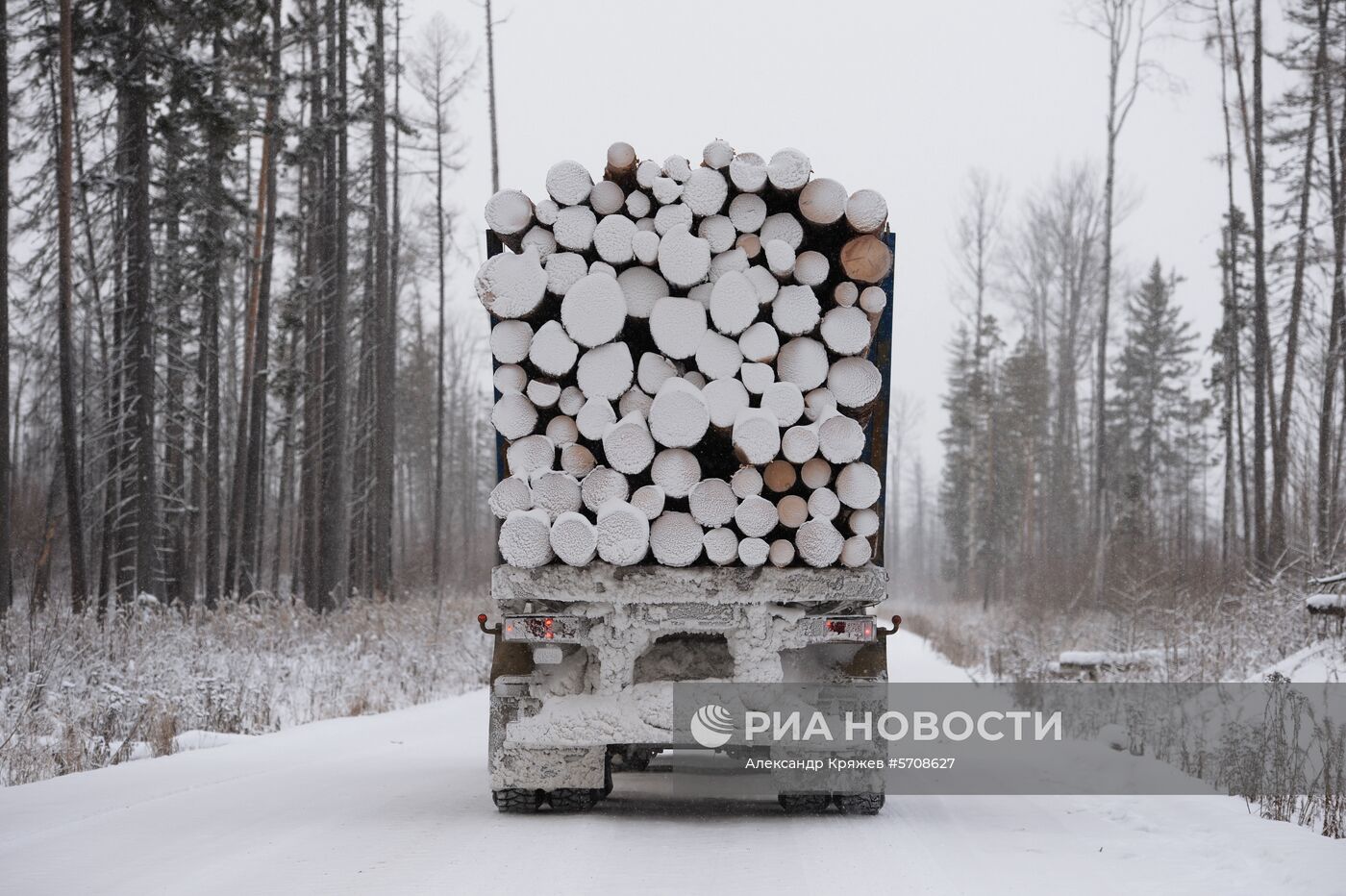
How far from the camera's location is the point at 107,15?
15.5 meters

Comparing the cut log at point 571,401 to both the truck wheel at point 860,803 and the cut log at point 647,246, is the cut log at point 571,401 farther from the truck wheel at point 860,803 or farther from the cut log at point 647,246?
the truck wheel at point 860,803

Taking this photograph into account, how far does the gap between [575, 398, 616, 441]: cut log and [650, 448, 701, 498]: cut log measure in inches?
14.7

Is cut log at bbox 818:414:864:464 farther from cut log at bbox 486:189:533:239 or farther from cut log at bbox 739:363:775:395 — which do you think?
cut log at bbox 486:189:533:239

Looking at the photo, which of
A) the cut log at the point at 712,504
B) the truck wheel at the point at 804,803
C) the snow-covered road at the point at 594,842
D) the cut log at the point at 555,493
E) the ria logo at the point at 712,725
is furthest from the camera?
the truck wheel at the point at 804,803

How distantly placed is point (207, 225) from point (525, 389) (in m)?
17.9

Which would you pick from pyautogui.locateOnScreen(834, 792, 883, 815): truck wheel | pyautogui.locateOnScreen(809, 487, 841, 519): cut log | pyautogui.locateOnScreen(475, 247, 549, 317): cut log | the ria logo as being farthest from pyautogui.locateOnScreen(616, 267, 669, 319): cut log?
pyautogui.locateOnScreen(834, 792, 883, 815): truck wheel

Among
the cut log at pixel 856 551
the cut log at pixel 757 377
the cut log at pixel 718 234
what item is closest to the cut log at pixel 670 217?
the cut log at pixel 718 234

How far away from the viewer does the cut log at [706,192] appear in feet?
21.2

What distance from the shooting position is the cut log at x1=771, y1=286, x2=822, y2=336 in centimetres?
644

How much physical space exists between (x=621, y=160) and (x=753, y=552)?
2412 mm

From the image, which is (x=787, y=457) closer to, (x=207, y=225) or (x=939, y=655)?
(x=939, y=655)

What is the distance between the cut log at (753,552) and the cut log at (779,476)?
0.35 metres

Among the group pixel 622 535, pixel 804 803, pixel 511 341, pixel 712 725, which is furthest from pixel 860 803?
pixel 511 341

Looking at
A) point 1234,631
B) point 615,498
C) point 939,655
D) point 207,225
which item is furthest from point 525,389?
point 207,225
